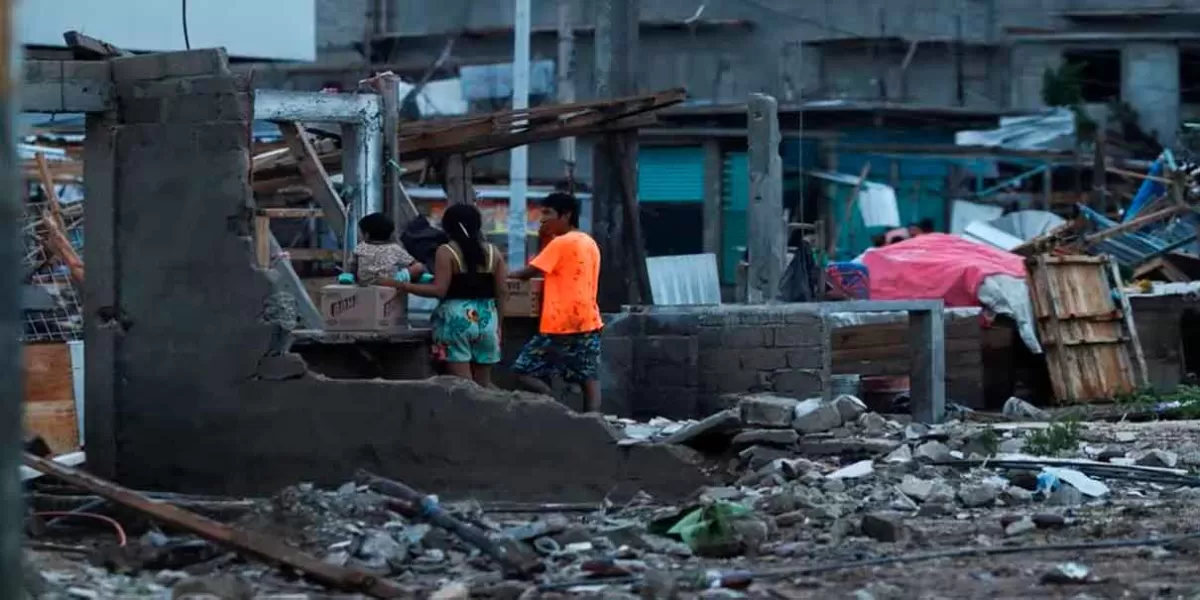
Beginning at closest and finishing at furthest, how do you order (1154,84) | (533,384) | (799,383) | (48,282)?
1. (533,384)
2. (799,383)
3. (48,282)
4. (1154,84)

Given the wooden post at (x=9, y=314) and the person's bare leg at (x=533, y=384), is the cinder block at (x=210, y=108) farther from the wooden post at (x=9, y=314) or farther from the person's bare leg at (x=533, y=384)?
the wooden post at (x=9, y=314)

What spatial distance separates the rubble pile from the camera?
8578 mm

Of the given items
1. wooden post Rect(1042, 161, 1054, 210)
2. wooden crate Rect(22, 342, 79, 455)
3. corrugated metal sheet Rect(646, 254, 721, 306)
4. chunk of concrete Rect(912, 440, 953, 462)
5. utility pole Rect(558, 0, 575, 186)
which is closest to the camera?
chunk of concrete Rect(912, 440, 953, 462)

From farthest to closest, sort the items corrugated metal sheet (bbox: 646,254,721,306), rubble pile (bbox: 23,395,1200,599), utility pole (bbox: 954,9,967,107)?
utility pole (bbox: 954,9,967,107) < corrugated metal sheet (bbox: 646,254,721,306) < rubble pile (bbox: 23,395,1200,599)

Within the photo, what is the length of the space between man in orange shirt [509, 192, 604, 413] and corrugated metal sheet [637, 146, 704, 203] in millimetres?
21843

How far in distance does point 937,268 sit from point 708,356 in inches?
249

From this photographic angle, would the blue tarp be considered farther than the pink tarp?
Yes

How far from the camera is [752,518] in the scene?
9.56 metres

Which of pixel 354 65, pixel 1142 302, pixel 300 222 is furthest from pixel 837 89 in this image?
pixel 1142 302

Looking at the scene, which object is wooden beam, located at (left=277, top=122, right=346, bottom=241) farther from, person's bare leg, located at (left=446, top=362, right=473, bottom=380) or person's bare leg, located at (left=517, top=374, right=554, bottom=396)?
person's bare leg, located at (left=446, top=362, right=473, bottom=380)

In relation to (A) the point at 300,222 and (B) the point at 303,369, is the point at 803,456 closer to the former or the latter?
(B) the point at 303,369

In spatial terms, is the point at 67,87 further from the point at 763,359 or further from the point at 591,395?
the point at 763,359

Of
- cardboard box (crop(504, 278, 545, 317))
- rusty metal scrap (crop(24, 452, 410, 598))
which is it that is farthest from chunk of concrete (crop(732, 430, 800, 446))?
rusty metal scrap (crop(24, 452, 410, 598))

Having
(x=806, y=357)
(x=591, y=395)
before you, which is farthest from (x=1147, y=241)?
(x=591, y=395)
